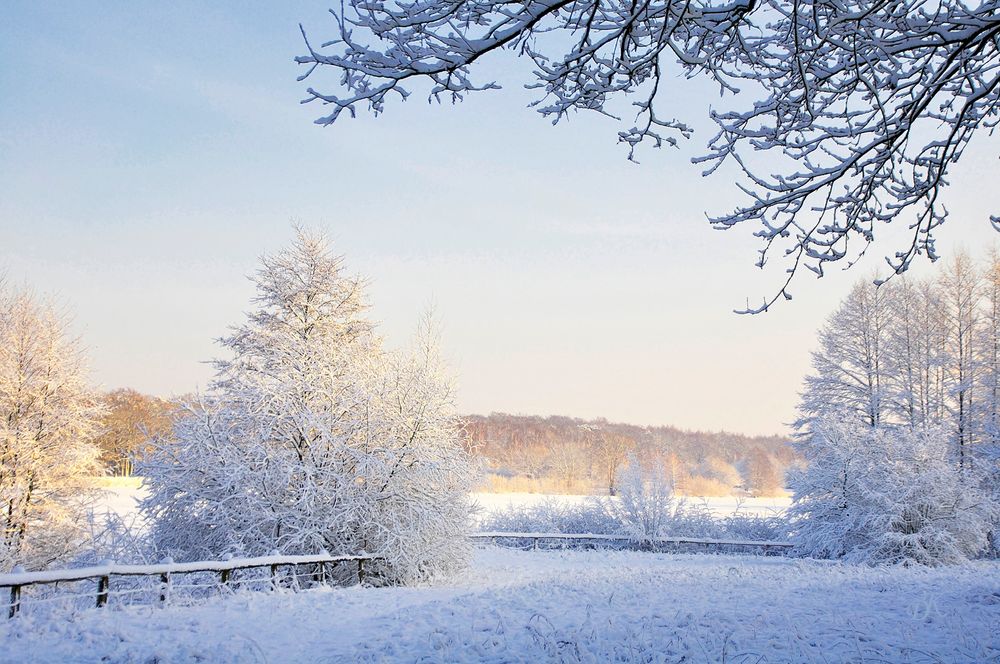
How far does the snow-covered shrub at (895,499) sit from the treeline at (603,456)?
22.1 metres

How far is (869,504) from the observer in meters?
20.8

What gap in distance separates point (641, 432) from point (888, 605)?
104842 mm

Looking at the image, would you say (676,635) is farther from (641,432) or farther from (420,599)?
(641,432)

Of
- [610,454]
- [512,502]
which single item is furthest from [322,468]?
[610,454]

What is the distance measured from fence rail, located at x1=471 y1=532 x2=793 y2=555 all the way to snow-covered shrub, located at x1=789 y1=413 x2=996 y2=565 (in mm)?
3354

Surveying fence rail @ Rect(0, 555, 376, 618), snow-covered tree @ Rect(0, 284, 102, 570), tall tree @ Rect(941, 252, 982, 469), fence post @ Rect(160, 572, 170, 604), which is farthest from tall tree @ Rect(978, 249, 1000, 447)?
snow-covered tree @ Rect(0, 284, 102, 570)

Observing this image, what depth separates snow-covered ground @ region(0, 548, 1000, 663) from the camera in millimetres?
5680

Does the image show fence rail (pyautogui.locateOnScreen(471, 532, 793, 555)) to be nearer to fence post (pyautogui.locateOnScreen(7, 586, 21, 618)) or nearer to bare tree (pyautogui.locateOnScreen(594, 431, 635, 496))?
fence post (pyautogui.locateOnScreen(7, 586, 21, 618))

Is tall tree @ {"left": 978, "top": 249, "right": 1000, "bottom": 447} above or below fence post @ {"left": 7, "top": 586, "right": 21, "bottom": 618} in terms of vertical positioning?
above

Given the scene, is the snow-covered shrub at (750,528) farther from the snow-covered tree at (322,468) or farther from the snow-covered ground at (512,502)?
the snow-covered tree at (322,468)

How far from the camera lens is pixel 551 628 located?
6.52 m

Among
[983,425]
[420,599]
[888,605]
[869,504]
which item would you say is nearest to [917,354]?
[983,425]

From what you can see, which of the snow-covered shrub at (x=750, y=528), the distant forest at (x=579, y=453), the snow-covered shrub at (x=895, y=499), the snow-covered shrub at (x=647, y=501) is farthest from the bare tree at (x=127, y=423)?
the snow-covered shrub at (x=750, y=528)

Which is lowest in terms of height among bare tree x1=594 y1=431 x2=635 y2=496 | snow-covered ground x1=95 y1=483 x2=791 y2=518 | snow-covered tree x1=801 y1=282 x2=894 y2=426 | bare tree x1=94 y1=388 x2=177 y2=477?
snow-covered ground x1=95 y1=483 x2=791 y2=518
